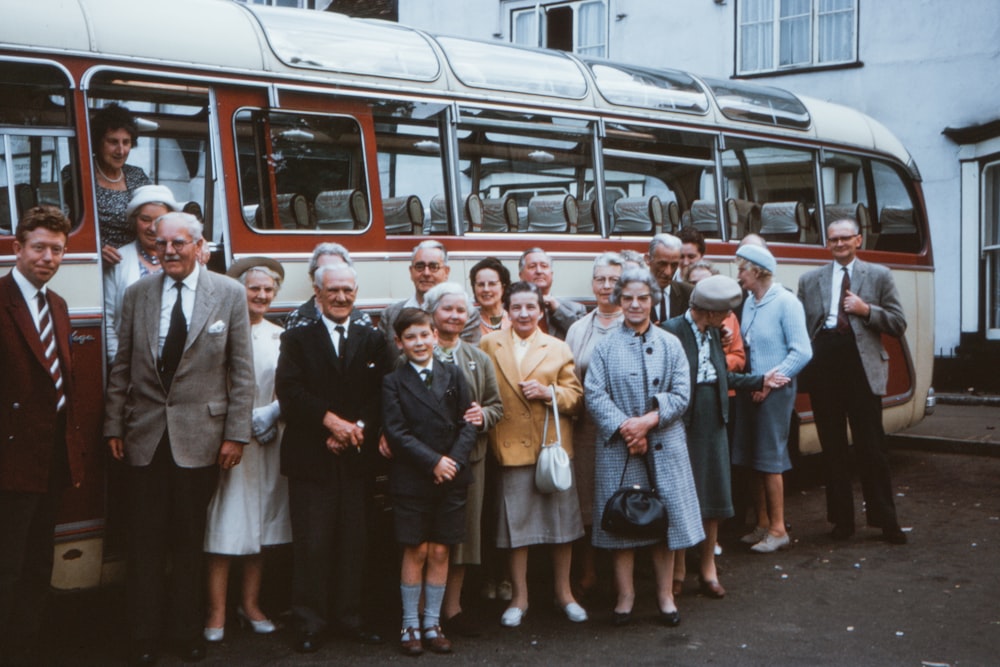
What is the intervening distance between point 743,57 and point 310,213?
12.3m

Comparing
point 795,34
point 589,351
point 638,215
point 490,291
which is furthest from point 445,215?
point 795,34

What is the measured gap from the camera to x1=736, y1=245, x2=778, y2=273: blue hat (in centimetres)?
743

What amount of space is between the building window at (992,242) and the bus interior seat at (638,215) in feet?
26.9

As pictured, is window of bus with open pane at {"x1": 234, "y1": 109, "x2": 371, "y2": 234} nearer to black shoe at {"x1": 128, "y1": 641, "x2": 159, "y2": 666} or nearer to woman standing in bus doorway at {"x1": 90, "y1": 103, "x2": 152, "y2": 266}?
woman standing in bus doorway at {"x1": 90, "y1": 103, "x2": 152, "y2": 266}

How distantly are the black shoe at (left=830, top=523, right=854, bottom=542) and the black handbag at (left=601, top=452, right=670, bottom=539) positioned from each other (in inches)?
96.6

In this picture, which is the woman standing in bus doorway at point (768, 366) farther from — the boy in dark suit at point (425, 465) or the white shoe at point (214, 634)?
the white shoe at point (214, 634)

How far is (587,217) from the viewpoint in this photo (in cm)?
846

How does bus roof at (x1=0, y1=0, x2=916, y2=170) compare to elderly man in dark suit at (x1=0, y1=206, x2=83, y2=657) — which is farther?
bus roof at (x1=0, y1=0, x2=916, y2=170)

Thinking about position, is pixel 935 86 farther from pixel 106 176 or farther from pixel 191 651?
pixel 191 651

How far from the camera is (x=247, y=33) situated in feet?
21.4

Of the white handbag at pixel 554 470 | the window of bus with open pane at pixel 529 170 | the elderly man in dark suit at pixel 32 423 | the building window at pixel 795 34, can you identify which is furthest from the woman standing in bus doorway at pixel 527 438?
the building window at pixel 795 34

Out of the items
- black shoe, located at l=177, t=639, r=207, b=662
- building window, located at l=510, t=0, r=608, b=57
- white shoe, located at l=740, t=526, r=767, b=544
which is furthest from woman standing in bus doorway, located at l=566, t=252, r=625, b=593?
building window, located at l=510, t=0, r=608, b=57

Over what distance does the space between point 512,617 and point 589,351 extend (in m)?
1.54

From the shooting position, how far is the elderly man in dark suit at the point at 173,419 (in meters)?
5.45
